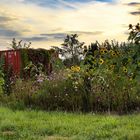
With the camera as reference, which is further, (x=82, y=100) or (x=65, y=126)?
(x=82, y=100)

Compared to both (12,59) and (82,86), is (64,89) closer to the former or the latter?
(82,86)

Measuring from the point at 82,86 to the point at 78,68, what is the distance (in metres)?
0.80

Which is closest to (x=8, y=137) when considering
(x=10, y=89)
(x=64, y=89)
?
(x=64, y=89)

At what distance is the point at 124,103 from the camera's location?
37.1 feet

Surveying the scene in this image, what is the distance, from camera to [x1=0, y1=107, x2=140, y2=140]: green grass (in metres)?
7.83

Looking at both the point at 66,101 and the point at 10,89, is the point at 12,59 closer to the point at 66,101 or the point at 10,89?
the point at 10,89

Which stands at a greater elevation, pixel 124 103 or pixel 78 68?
pixel 78 68

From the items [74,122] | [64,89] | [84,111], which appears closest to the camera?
[74,122]

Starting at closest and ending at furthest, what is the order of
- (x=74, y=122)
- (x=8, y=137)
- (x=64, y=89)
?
(x=8, y=137), (x=74, y=122), (x=64, y=89)

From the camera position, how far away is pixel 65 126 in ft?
28.5

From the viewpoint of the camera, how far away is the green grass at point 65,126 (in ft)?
25.7

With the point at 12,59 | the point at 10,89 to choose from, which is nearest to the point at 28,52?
the point at 12,59

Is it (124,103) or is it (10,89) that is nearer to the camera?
(124,103)

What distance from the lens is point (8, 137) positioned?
7.91 meters
